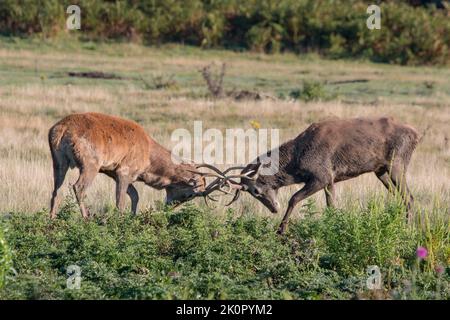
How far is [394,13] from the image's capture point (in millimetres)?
44969

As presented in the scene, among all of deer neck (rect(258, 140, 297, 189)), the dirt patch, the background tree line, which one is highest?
the background tree line

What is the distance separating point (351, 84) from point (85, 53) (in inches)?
445

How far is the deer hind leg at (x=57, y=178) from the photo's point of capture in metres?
13.3

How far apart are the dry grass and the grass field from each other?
0.16ft

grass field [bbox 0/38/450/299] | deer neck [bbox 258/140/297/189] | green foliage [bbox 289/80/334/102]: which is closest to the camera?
grass field [bbox 0/38/450/299]

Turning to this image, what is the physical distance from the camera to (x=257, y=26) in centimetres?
4372

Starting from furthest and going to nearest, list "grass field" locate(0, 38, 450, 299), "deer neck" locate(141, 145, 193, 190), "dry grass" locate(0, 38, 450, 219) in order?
"dry grass" locate(0, 38, 450, 219) → "deer neck" locate(141, 145, 193, 190) → "grass field" locate(0, 38, 450, 299)

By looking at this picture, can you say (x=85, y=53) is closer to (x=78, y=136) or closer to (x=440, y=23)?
(x=440, y=23)

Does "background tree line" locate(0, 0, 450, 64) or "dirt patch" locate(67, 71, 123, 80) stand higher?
"background tree line" locate(0, 0, 450, 64)

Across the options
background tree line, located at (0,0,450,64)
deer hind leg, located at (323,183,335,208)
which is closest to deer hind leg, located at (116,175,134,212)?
deer hind leg, located at (323,183,335,208)

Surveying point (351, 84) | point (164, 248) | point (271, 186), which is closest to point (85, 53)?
point (351, 84)

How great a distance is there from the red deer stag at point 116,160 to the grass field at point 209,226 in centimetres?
39

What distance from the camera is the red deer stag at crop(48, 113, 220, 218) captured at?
13422 millimetres

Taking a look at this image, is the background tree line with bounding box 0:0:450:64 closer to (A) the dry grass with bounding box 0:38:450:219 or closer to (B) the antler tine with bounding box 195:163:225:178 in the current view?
(A) the dry grass with bounding box 0:38:450:219
